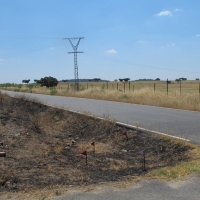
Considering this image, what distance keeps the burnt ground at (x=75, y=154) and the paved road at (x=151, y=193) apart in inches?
22.2

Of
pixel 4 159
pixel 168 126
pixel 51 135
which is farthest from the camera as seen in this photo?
pixel 168 126

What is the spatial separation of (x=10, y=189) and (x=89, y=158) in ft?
8.56

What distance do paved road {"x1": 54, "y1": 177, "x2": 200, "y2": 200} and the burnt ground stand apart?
564mm

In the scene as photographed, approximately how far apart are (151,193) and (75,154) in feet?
10.3

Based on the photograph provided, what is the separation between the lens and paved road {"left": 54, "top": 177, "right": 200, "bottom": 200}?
155 inches

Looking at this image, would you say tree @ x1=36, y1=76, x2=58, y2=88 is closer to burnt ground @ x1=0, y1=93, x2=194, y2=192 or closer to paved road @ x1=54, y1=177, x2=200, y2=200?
burnt ground @ x1=0, y1=93, x2=194, y2=192

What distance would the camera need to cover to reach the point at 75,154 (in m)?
6.94

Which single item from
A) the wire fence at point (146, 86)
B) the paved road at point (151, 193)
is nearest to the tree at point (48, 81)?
the wire fence at point (146, 86)

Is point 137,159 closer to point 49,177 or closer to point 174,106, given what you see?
point 49,177

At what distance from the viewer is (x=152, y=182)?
14.9 feet

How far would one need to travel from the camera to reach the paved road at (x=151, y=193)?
12.9 feet

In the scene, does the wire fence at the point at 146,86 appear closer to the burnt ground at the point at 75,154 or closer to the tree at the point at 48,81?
the tree at the point at 48,81

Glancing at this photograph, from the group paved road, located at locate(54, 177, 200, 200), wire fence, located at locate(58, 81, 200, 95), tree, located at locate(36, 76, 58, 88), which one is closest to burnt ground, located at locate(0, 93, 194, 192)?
paved road, located at locate(54, 177, 200, 200)

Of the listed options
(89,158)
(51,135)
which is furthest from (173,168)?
(51,135)
